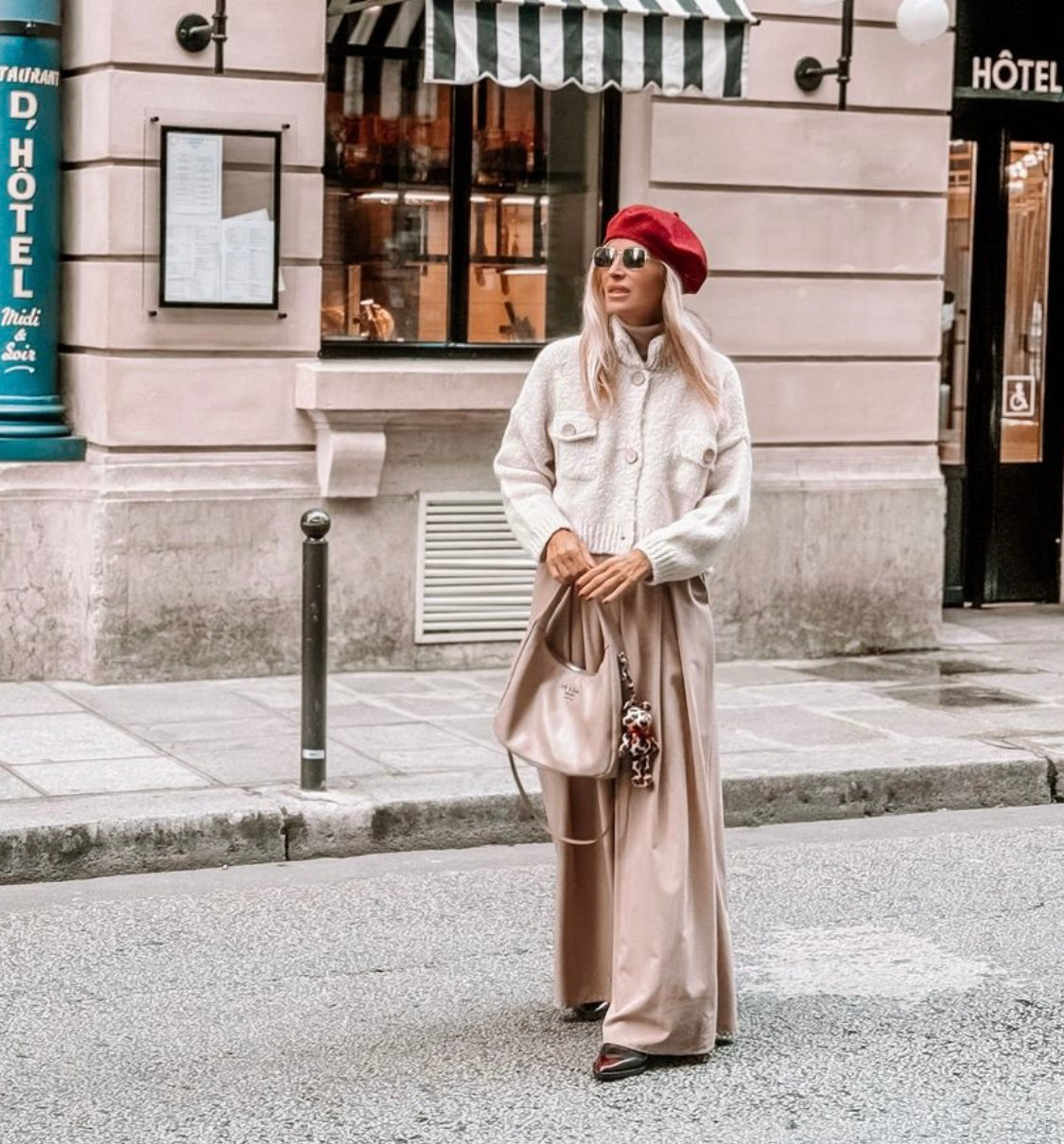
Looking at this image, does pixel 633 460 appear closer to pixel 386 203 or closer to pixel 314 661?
pixel 314 661

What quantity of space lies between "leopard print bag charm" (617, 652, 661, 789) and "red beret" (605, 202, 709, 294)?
1.02 meters

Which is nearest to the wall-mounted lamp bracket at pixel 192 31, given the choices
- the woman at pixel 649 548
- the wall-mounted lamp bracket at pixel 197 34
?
the wall-mounted lamp bracket at pixel 197 34

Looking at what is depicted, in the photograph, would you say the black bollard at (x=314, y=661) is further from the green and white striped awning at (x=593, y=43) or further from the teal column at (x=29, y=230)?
the teal column at (x=29, y=230)

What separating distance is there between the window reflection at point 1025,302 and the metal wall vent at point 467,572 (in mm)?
3620

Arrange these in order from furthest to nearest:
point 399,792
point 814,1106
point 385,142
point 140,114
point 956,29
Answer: point 956,29
point 385,142
point 140,114
point 399,792
point 814,1106

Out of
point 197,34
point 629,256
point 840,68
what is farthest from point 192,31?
point 629,256

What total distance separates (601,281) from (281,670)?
527 cm

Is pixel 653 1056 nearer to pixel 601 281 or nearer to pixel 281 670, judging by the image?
pixel 601 281

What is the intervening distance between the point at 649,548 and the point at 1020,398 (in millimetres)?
8324

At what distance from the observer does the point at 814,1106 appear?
4.97 metres

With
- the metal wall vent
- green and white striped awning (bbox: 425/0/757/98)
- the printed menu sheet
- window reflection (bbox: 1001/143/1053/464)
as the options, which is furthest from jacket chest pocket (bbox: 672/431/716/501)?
window reflection (bbox: 1001/143/1053/464)

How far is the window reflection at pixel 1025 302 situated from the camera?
12.8m

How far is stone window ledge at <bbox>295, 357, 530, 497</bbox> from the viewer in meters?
10.0

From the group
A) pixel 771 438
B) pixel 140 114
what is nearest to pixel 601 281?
pixel 140 114
